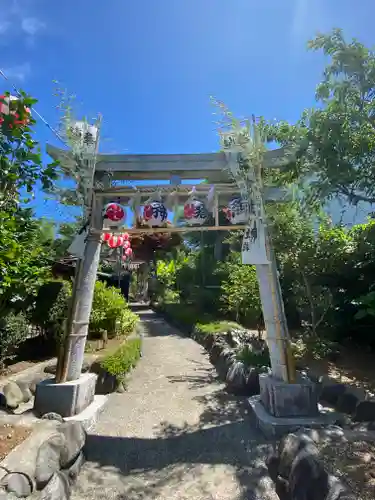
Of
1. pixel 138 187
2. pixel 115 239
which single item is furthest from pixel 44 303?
pixel 138 187

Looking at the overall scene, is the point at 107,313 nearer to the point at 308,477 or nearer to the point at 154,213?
the point at 154,213

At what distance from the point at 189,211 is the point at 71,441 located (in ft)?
12.8

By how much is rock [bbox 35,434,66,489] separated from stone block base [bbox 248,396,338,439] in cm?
288

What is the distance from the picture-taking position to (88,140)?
18.7ft

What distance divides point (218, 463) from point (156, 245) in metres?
20.9

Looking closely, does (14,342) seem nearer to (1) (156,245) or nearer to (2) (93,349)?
(2) (93,349)

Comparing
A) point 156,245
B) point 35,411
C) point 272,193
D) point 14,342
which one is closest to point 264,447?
point 35,411

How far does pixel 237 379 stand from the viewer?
737cm

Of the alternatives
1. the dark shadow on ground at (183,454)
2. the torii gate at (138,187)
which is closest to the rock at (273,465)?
the dark shadow on ground at (183,454)

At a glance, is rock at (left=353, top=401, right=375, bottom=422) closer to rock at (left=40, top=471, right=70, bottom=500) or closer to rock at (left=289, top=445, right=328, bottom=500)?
rock at (left=289, top=445, right=328, bottom=500)

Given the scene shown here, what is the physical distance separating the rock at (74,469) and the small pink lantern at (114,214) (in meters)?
3.62

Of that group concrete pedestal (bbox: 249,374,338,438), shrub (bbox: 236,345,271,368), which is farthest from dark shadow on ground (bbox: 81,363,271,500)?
shrub (bbox: 236,345,271,368)

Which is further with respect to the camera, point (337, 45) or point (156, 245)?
point (156, 245)

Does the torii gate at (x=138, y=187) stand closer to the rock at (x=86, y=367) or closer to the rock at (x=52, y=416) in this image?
the rock at (x=52, y=416)
